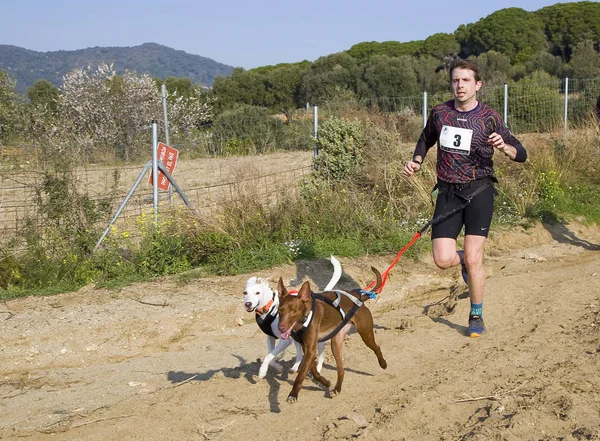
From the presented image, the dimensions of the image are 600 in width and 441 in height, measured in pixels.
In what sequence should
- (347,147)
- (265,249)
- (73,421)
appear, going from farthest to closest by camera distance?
(347,147)
(265,249)
(73,421)

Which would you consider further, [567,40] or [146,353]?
[567,40]

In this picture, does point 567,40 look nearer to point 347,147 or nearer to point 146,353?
point 347,147

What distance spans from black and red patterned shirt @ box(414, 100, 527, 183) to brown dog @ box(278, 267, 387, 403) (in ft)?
5.17

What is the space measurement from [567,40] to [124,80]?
1188 inches

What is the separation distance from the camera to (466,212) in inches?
260

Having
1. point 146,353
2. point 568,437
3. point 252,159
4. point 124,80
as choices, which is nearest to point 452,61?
point 568,437

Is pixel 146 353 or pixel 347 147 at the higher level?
pixel 347 147

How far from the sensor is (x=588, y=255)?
414 inches

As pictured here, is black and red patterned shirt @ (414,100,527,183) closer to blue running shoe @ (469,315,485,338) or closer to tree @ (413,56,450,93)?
blue running shoe @ (469,315,485,338)

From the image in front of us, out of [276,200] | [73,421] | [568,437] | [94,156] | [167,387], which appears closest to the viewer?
[568,437]

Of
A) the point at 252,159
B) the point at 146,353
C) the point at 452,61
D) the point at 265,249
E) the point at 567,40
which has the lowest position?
the point at 146,353

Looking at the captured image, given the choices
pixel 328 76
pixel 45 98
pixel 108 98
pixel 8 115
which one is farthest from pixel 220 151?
pixel 328 76

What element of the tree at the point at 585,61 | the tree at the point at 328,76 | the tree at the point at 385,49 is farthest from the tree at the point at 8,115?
the tree at the point at 385,49

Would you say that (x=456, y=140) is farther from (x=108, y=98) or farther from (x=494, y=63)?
(x=494, y=63)
